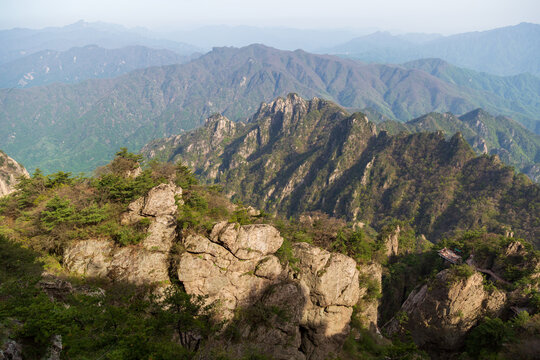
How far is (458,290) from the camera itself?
31766 millimetres

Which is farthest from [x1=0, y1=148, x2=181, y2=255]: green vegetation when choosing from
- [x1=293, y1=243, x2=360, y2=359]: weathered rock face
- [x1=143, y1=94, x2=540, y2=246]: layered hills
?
[x1=143, y1=94, x2=540, y2=246]: layered hills

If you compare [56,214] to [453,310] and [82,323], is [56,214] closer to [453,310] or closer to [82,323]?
[82,323]

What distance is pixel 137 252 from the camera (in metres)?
26.2

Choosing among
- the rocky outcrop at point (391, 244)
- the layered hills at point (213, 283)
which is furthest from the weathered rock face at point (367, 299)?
the rocky outcrop at point (391, 244)

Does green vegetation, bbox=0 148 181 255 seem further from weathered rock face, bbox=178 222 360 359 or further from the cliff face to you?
weathered rock face, bbox=178 222 360 359

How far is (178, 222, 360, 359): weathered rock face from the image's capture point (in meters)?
25.9

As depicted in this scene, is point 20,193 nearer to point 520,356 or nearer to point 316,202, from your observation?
point 520,356

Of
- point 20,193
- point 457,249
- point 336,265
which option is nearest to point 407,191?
point 457,249

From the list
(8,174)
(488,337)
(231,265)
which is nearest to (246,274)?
(231,265)

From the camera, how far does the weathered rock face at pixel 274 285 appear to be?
1021 inches

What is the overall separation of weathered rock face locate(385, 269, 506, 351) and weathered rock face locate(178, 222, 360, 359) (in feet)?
33.0

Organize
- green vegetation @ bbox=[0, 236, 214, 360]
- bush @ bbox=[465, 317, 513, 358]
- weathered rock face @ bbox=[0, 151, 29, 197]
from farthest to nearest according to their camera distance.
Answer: weathered rock face @ bbox=[0, 151, 29, 197]
bush @ bbox=[465, 317, 513, 358]
green vegetation @ bbox=[0, 236, 214, 360]

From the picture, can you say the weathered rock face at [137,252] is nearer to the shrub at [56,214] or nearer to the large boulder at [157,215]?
the large boulder at [157,215]

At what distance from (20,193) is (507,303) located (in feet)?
200
